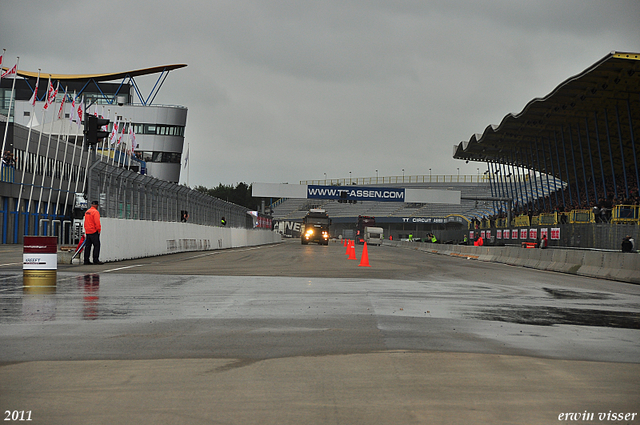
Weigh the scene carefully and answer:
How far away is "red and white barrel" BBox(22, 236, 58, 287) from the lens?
1359 centimetres

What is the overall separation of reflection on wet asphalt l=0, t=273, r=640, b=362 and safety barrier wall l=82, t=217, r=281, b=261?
8.33 m

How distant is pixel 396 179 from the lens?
12550 cm

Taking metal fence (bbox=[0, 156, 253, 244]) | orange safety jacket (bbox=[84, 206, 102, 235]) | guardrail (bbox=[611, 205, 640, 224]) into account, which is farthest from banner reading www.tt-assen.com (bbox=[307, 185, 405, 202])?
orange safety jacket (bbox=[84, 206, 102, 235])

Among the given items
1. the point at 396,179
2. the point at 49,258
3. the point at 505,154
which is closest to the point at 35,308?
the point at 49,258

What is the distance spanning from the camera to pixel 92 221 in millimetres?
19734

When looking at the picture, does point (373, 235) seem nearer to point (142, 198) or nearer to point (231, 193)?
point (142, 198)

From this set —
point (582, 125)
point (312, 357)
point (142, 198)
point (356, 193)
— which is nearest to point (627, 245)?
point (142, 198)

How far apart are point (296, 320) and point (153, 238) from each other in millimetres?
21723

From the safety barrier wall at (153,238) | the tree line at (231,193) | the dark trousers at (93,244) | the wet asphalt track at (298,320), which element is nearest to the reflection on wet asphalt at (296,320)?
the wet asphalt track at (298,320)

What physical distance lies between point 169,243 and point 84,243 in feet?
38.5

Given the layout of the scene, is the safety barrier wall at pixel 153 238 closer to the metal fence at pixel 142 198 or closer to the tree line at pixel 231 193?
the metal fence at pixel 142 198

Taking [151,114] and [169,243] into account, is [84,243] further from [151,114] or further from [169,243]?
[151,114]

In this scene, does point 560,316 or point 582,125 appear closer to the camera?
point 560,316

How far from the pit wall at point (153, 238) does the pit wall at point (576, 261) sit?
53.7 feet
